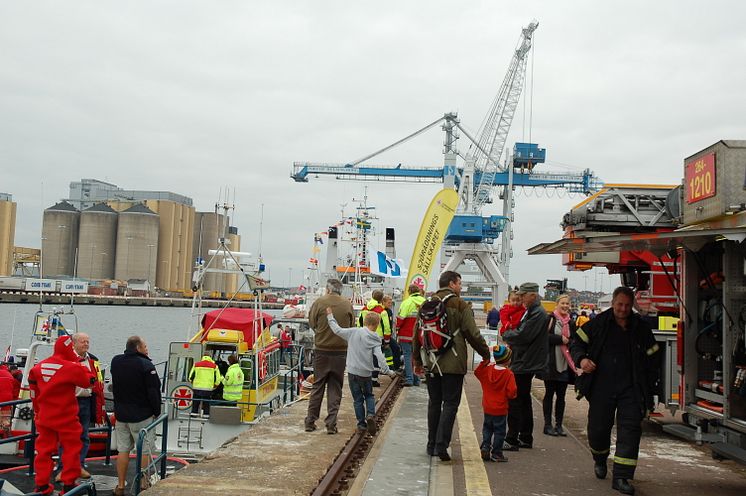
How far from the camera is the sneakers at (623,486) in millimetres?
5953

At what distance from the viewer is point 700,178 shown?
645cm

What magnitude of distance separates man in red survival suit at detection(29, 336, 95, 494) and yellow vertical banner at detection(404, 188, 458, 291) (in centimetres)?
1043

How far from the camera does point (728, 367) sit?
243 inches

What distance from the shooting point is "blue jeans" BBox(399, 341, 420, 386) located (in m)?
12.7

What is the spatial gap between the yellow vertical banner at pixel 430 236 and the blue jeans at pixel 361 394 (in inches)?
356

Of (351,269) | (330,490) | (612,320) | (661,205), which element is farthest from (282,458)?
(351,269)

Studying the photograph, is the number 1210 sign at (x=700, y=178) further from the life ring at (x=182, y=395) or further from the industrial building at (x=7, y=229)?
the industrial building at (x=7, y=229)

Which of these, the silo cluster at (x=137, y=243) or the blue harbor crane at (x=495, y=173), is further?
the silo cluster at (x=137, y=243)

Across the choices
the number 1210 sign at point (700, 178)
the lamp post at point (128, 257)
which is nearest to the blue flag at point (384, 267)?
the number 1210 sign at point (700, 178)

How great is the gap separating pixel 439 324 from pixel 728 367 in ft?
8.41

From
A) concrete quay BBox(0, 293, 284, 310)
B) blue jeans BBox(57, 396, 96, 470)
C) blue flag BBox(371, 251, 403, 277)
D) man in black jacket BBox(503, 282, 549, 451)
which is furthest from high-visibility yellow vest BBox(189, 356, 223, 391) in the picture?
concrete quay BBox(0, 293, 284, 310)

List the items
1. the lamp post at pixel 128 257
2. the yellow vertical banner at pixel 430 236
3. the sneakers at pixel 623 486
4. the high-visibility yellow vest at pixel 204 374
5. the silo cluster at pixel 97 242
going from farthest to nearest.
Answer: the lamp post at pixel 128 257 → the silo cluster at pixel 97 242 → the yellow vertical banner at pixel 430 236 → the high-visibility yellow vest at pixel 204 374 → the sneakers at pixel 623 486

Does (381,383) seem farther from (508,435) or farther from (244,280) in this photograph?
(508,435)

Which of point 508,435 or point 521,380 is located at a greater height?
point 521,380
